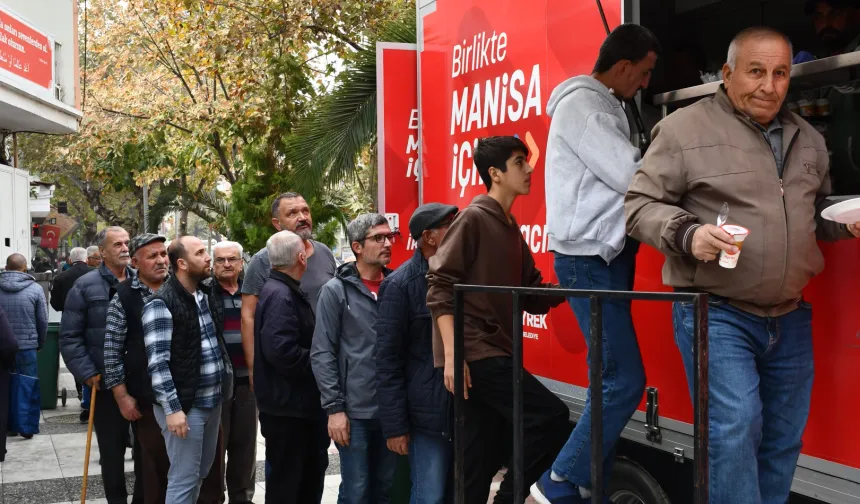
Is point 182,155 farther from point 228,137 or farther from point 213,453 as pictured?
point 213,453

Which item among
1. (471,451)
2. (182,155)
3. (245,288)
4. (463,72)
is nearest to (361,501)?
(471,451)

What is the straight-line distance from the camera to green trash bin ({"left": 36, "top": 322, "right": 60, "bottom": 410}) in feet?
37.0

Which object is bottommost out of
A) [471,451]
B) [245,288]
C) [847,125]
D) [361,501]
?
[361,501]

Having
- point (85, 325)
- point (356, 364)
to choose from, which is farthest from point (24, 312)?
point (356, 364)

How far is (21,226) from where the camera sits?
44.1 ft

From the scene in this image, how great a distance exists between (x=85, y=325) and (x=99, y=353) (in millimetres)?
213

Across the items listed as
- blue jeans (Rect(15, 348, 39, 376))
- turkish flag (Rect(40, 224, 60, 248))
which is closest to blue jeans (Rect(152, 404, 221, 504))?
blue jeans (Rect(15, 348, 39, 376))

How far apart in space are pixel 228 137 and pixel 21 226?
12.8 ft

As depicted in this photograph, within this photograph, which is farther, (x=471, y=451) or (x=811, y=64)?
(x=471, y=451)

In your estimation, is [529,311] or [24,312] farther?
[24,312]

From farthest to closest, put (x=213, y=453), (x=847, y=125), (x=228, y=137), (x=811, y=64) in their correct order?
(x=228, y=137)
(x=213, y=453)
(x=847, y=125)
(x=811, y=64)

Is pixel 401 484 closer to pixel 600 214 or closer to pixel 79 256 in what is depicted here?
pixel 600 214

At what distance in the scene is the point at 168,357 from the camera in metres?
4.86

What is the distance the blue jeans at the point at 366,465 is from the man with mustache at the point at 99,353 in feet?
6.25
